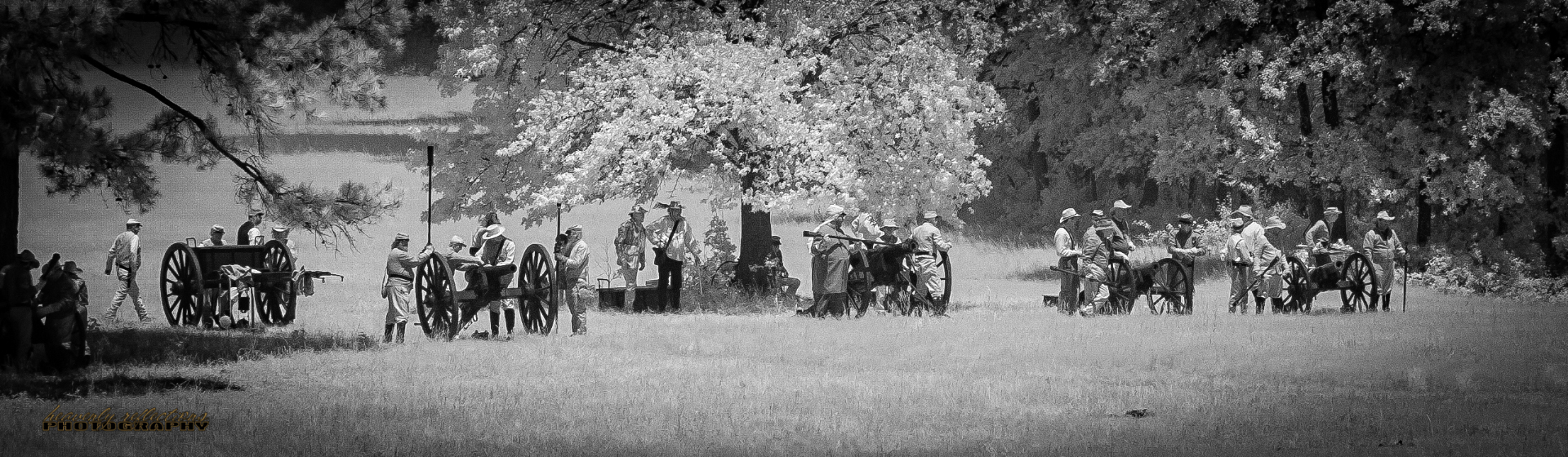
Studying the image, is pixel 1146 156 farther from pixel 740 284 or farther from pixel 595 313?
pixel 595 313

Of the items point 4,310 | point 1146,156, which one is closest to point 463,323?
point 4,310

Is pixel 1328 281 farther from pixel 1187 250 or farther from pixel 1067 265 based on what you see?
pixel 1067 265

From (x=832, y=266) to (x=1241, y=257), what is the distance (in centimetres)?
523

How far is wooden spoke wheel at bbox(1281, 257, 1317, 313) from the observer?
17.9 meters

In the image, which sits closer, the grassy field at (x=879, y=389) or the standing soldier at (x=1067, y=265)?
the grassy field at (x=879, y=389)

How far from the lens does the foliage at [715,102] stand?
65.7ft

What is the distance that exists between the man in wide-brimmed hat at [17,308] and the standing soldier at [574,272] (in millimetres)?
5311

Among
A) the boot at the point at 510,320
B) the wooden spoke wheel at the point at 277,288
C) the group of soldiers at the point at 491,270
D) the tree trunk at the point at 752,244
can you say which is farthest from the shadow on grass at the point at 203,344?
the tree trunk at the point at 752,244

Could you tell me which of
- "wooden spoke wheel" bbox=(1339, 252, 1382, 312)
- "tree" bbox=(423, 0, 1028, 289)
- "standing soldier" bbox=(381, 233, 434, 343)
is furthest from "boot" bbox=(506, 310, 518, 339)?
"wooden spoke wheel" bbox=(1339, 252, 1382, 312)

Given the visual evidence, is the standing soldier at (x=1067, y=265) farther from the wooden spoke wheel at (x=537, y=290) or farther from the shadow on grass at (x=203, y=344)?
the shadow on grass at (x=203, y=344)

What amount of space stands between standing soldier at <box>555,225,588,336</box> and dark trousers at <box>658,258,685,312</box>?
3.90 metres

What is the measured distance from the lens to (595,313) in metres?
19.5

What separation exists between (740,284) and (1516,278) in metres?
12.0

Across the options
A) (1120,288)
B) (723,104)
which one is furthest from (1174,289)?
(723,104)
